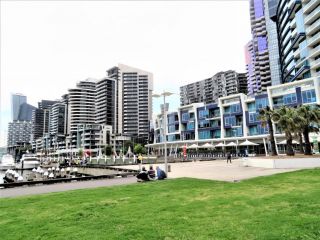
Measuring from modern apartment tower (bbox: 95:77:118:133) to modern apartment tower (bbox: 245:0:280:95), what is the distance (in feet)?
278

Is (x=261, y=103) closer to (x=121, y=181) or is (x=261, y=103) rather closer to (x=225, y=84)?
(x=121, y=181)

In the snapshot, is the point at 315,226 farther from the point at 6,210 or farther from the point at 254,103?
the point at 254,103

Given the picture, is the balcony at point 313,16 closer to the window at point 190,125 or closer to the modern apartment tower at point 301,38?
the modern apartment tower at point 301,38

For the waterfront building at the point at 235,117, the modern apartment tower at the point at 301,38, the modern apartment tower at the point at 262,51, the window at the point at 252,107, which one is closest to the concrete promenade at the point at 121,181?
the waterfront building at the point at 235,117

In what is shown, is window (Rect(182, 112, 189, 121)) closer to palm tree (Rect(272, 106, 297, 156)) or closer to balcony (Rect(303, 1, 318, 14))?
balcony (Rect(303, 1, 318, 14))

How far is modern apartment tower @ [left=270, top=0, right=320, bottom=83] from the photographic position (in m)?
67.6

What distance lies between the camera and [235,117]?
78.6m

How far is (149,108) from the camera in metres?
190

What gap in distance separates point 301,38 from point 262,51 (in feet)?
210

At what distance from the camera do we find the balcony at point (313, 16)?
6619 cm

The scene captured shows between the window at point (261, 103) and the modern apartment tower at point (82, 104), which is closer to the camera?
the window at point (261, 103)

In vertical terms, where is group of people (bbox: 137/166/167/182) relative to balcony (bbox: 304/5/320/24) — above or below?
below

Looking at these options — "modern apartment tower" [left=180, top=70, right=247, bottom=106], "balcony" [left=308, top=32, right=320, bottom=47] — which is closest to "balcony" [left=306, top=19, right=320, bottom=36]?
"balcony" [left=308, top=32, right=320, bottom=47]

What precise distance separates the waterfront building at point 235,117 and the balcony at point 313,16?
17857 mm
